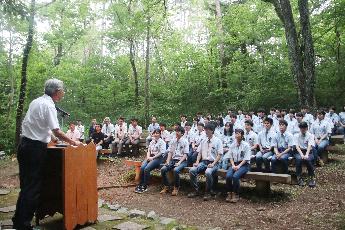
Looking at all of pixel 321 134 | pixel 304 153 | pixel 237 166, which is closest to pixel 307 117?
pixel 321 134

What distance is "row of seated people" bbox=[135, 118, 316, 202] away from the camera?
6.63 meters

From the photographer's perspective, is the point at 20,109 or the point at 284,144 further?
the point at 20,109

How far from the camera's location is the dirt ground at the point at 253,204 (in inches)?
195

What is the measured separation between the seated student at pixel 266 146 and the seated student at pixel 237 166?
976 mm

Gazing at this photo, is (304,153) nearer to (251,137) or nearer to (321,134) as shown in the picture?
(251,137)

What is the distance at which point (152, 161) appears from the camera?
7.68 m

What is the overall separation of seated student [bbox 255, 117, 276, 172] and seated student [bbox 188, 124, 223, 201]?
3.69 feet

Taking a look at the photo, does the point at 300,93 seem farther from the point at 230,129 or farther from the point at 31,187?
the point at 31,187

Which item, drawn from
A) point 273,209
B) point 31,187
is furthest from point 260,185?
point 31,187

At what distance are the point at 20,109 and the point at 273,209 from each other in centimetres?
950

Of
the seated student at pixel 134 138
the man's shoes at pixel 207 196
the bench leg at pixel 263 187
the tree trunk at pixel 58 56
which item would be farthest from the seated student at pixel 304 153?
the tree trunk at pixel 58 56

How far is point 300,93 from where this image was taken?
1139cm

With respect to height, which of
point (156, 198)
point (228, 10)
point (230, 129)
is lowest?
point (156, 198)

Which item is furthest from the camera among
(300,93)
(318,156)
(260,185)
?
(300,93)
